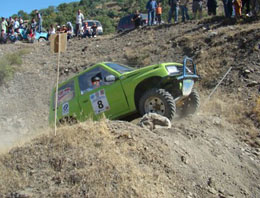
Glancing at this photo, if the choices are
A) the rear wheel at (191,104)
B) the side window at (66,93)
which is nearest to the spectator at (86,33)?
the side window at (66,93)

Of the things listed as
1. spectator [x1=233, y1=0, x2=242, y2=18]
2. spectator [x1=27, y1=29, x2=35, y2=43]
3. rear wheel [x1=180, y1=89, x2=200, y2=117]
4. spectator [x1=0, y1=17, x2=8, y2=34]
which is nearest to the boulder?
rear wheel [x1=180, y1=89, x2=200, y2=117]

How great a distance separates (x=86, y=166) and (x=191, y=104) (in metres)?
4.38

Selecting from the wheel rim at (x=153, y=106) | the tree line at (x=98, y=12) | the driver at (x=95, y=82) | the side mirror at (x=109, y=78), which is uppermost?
the tree line at (x=98, y=12)

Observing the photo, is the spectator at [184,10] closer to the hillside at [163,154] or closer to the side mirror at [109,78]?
the hillside at [163,154]

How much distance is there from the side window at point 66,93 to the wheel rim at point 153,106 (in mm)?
2241

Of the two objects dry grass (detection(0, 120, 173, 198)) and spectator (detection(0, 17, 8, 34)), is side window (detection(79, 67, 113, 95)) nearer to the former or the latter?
dry grass (detection(0, 120, 173, 198))

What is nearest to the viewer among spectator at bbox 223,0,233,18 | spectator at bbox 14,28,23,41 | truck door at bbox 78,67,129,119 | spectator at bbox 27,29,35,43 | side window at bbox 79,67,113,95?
truck door at bbox 78,67,129,119

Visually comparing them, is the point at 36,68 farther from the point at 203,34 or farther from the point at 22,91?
the point at 203,34

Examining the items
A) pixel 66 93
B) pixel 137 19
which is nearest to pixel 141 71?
pixel 66 93

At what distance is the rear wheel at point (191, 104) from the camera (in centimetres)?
880

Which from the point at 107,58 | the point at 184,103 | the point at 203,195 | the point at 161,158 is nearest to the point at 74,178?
the point at 161,158

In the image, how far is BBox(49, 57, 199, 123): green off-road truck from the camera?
7.71m

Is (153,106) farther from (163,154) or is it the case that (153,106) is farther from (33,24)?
(33,24)

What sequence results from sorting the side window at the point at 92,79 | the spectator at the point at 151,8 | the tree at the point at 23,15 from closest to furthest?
the side window at the point at 92,79 < the spectator at the point at 151,8 < the tree at the point at 23,15
